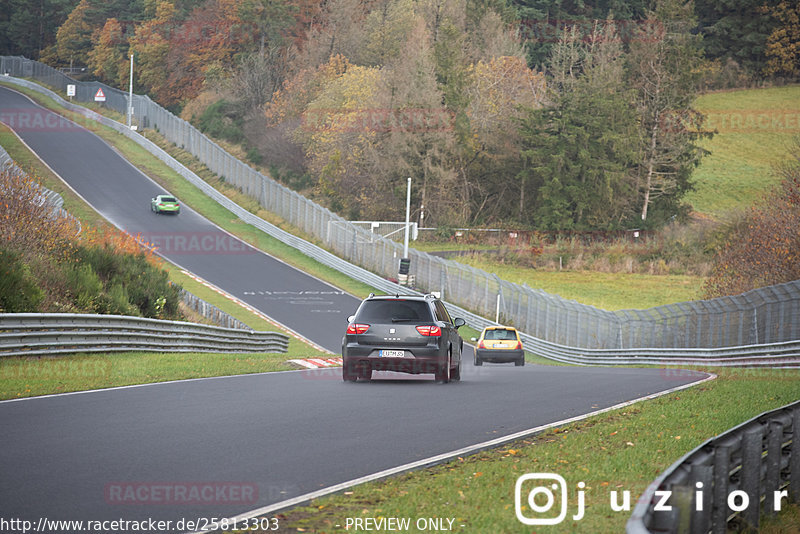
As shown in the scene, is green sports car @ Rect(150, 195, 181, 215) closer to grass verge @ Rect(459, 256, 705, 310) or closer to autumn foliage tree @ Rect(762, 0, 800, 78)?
grass verge @ Rect(459, 256, 705, 310)

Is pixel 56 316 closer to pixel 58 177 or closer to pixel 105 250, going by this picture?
pixel 105 250

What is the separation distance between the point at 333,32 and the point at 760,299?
3164 inches

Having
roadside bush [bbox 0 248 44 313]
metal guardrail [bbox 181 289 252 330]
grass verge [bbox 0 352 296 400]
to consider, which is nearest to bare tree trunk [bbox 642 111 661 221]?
metal guardrail [bbox 181 289 252 330]

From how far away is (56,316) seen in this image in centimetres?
1952

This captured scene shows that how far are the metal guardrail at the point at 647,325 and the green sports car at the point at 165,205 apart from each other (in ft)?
29.1

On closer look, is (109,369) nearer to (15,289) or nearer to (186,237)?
(15,289)

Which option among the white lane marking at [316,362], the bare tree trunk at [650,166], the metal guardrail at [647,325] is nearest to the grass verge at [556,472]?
the white lane marking at [316,362]

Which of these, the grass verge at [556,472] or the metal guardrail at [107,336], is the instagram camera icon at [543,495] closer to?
the grass verge at [556,472]

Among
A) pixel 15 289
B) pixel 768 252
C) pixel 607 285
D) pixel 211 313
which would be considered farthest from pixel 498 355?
pixel 607 285

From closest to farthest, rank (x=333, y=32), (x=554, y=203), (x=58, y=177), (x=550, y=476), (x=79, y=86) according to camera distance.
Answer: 1. (x=550, y=476)
2. (x=58, y=177)
3. (x=554, y=203)
4. (x=333, y=32)
5. (x=79, y=86)

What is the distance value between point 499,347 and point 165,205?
37.9m

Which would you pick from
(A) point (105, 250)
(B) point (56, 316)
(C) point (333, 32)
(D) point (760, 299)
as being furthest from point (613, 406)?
(C) point (333, 32)

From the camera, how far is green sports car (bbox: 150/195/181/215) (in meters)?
65.2

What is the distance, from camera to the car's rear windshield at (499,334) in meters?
33.6
